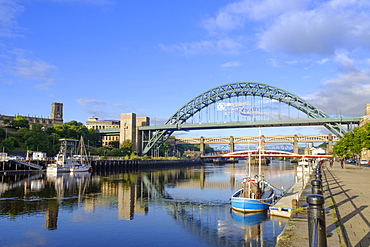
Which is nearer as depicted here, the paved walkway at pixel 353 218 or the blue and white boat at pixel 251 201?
the paved walkway at pixel 353 218

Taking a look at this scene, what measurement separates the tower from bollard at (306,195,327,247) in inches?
6485

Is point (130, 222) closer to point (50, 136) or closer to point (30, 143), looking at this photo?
point (30, 143)

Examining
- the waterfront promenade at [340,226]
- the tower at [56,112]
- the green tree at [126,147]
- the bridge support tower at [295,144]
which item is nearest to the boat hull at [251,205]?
the waterfront promenade at [340,226]

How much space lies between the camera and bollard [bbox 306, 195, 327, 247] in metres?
5.99

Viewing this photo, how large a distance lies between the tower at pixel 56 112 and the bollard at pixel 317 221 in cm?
16473

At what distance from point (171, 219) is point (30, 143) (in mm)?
67932

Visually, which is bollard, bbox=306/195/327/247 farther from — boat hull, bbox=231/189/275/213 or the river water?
boat hull, bbox=231/189/275/213

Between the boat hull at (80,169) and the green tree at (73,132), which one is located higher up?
the green tree at (73,132)

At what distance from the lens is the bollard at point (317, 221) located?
5.99 metres

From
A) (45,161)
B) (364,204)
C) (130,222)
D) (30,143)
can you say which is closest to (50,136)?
(30,143)

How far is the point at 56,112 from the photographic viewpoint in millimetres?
160750

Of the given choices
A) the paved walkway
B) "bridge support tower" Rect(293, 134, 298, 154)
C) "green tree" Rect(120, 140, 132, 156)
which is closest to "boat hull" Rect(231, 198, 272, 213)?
the paved walkway

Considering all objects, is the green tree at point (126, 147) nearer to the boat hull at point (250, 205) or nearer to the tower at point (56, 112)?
the tower at point (56, 112)

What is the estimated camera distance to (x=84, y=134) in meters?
105
